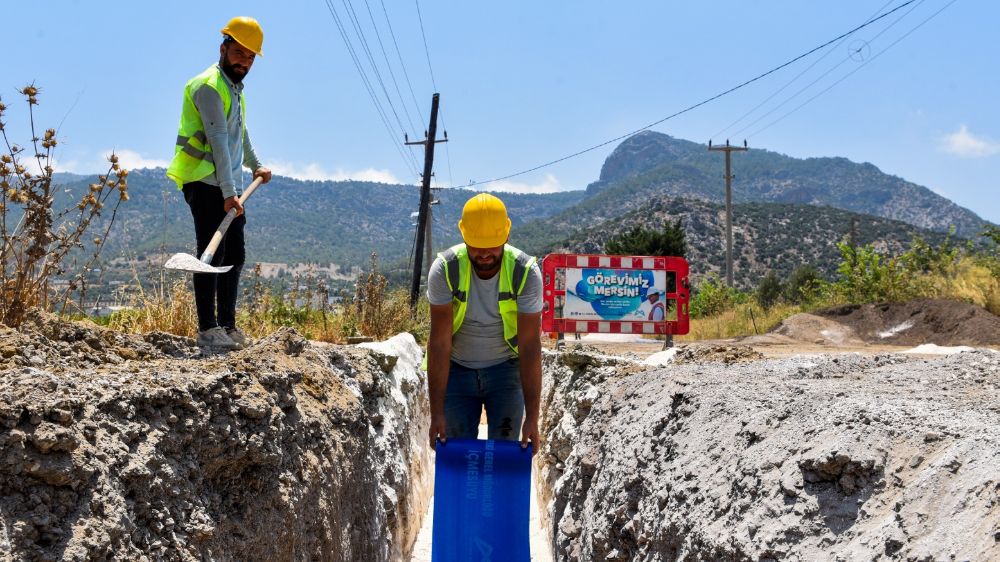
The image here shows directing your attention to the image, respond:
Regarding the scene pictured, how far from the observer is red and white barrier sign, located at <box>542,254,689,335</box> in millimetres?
11445

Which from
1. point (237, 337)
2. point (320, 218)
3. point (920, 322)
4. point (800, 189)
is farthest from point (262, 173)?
point (800, 189)

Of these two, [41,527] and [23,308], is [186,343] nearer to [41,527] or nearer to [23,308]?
[23,308]

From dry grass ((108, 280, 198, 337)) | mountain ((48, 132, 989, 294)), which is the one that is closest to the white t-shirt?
mountain ((48, 132, 989, 294))

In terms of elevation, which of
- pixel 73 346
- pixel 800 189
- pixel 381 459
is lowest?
pixel 381 459

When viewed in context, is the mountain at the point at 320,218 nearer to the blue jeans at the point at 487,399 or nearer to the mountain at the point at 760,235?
the mountain at the point at 760,235

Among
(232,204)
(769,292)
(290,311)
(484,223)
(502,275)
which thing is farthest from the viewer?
(769,292)

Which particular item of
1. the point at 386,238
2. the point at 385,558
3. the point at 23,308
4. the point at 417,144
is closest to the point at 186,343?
the point at 23,308

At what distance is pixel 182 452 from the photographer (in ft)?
9.52

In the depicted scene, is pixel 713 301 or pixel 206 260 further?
pixel 713 301

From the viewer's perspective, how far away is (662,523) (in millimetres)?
3498

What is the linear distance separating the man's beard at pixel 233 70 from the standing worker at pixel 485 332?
206 centimetres

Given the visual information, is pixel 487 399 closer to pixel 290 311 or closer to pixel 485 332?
pixel 485 332

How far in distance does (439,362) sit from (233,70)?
7.91ft

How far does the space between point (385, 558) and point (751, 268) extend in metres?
55.6
